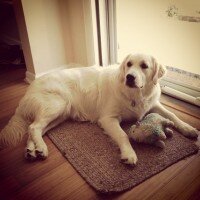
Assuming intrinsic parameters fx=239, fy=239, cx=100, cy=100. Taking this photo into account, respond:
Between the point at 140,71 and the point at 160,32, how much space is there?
1.05 metres

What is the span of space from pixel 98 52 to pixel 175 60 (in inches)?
37.0

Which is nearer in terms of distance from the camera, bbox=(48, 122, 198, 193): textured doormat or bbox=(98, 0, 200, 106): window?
bbox=(48, 122, 198, 193): textured doormat

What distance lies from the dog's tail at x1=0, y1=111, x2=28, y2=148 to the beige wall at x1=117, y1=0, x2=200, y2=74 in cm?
167

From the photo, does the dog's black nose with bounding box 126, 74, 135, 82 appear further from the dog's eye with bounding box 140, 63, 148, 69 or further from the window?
the window

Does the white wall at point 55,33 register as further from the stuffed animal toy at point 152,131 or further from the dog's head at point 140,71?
the stuffed animal toy at point 152,131

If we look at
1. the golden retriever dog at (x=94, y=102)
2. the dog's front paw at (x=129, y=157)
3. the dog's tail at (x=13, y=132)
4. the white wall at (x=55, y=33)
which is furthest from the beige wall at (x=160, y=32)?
the dog's tail at (x=13, y=132)

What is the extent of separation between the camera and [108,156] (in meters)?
1.76

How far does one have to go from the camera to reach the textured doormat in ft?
5.12

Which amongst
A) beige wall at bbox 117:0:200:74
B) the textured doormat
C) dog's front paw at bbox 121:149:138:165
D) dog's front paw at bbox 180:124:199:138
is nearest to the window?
beige wall at bbox 117:0:200:74

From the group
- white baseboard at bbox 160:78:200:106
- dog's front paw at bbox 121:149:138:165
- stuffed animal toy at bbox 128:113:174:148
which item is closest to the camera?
dog's front paw at bbox 121:149:138:165

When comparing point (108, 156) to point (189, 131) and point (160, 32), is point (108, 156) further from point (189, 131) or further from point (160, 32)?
point (160, 32)

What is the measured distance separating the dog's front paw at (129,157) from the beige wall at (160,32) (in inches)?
52.0

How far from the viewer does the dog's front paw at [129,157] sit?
64.4 inches

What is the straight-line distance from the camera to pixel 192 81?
8.30ft
